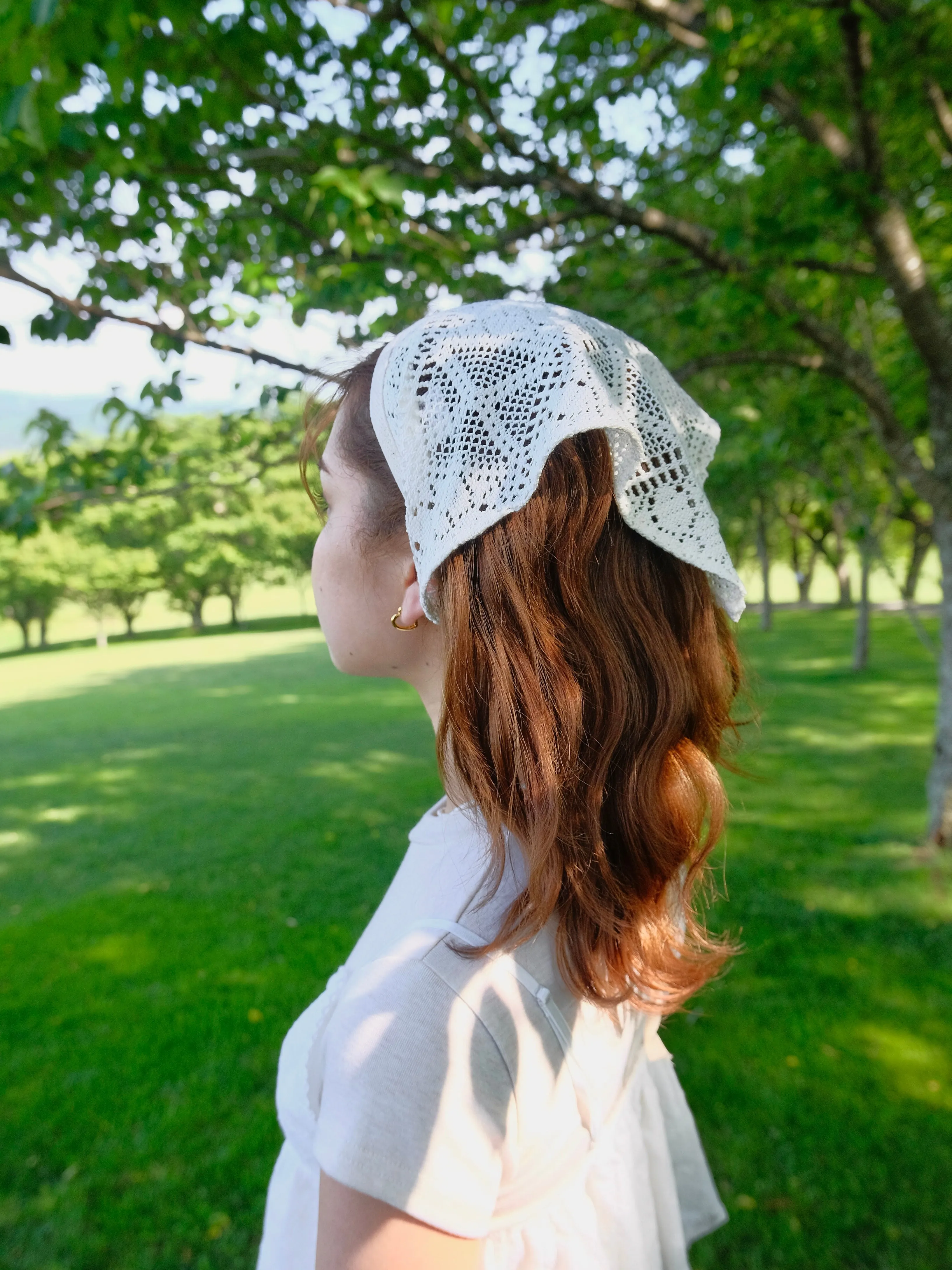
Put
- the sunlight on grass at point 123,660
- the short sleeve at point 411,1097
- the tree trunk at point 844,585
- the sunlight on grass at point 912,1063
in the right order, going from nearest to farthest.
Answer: the short sleeve at point 411,1097
the sunlight on grass at point 912,1063
the sunlight on grass at point 123,660
the tree trunk at point 844,585

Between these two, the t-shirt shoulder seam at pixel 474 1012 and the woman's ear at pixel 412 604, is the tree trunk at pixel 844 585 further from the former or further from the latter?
the t-shirt shoulder seam at pixel 474 1012

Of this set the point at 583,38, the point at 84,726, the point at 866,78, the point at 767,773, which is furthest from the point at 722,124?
the point at 84,726

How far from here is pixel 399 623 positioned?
1.24 metres

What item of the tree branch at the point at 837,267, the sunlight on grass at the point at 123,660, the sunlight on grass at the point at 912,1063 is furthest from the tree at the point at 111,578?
the sunlight on grass at the point at 912,1063

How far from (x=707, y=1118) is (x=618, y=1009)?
7.67 feet

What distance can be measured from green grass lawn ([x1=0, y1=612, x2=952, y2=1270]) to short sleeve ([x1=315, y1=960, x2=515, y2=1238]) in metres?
0.69

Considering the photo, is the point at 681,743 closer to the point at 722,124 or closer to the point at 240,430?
the point at 240,430

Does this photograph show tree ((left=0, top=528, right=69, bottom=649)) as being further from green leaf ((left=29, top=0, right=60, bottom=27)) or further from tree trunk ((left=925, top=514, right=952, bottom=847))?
green leaf ((left=29, top=0, right=60, bottom=27))

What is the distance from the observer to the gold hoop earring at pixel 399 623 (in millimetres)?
1232

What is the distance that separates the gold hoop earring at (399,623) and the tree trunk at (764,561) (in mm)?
17981

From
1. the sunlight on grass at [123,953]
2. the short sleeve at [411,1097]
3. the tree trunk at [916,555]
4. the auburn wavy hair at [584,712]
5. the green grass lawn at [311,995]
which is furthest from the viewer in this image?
the tree trunk at [916,555]

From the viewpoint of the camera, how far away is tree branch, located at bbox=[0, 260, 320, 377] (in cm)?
288

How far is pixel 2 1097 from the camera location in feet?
11.4

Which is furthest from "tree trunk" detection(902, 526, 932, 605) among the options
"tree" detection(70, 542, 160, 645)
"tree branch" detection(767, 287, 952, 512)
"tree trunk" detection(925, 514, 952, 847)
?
"tree" detection(70, 542, 160, 645)
